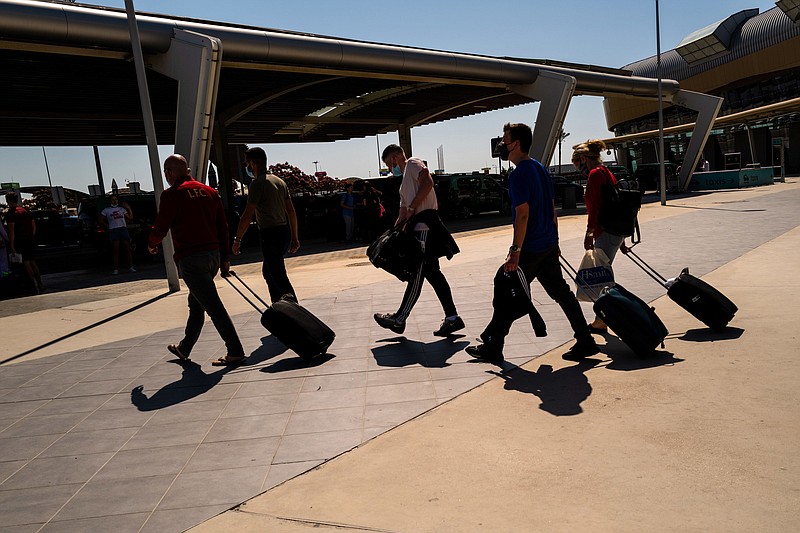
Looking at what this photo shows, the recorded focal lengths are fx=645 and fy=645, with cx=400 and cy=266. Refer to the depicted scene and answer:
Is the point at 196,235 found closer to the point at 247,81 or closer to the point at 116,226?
the point at 116,226

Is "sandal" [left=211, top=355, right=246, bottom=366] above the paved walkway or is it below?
above

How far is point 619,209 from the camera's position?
17.9 feet

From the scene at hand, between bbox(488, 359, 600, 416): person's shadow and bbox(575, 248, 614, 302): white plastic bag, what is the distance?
87 cm

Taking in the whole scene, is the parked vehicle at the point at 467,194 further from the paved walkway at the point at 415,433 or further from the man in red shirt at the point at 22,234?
the paved walkway at the point at 415,433

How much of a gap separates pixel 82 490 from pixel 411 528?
5.82 feet

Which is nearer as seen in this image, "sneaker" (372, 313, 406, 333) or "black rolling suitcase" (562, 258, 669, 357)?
"black rolling suitcase" (562, 258, 669, 357)

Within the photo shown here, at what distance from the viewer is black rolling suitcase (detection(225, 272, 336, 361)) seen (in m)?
5.30

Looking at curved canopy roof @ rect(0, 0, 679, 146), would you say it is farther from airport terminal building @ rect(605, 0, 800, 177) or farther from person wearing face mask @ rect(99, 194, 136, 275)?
airport terminal building @ rect(605, 0, 800, 177)

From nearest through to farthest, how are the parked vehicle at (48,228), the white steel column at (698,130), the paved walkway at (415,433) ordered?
1. the paved walkway at (415,433)
2. the parked vehicle at (48,228)
3. the white steel column at (698,130)

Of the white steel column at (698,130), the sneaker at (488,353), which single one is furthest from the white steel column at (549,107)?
the sneaker at (488,353)

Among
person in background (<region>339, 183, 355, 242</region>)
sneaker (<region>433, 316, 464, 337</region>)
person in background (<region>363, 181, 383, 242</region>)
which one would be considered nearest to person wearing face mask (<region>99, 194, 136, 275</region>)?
person in background (<region>339, 183, 355, 242</region>)

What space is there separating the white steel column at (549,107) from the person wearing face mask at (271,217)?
1808cm

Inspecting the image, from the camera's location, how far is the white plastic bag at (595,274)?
18.1 feet

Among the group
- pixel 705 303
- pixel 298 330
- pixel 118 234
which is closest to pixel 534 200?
pixel 705 303
